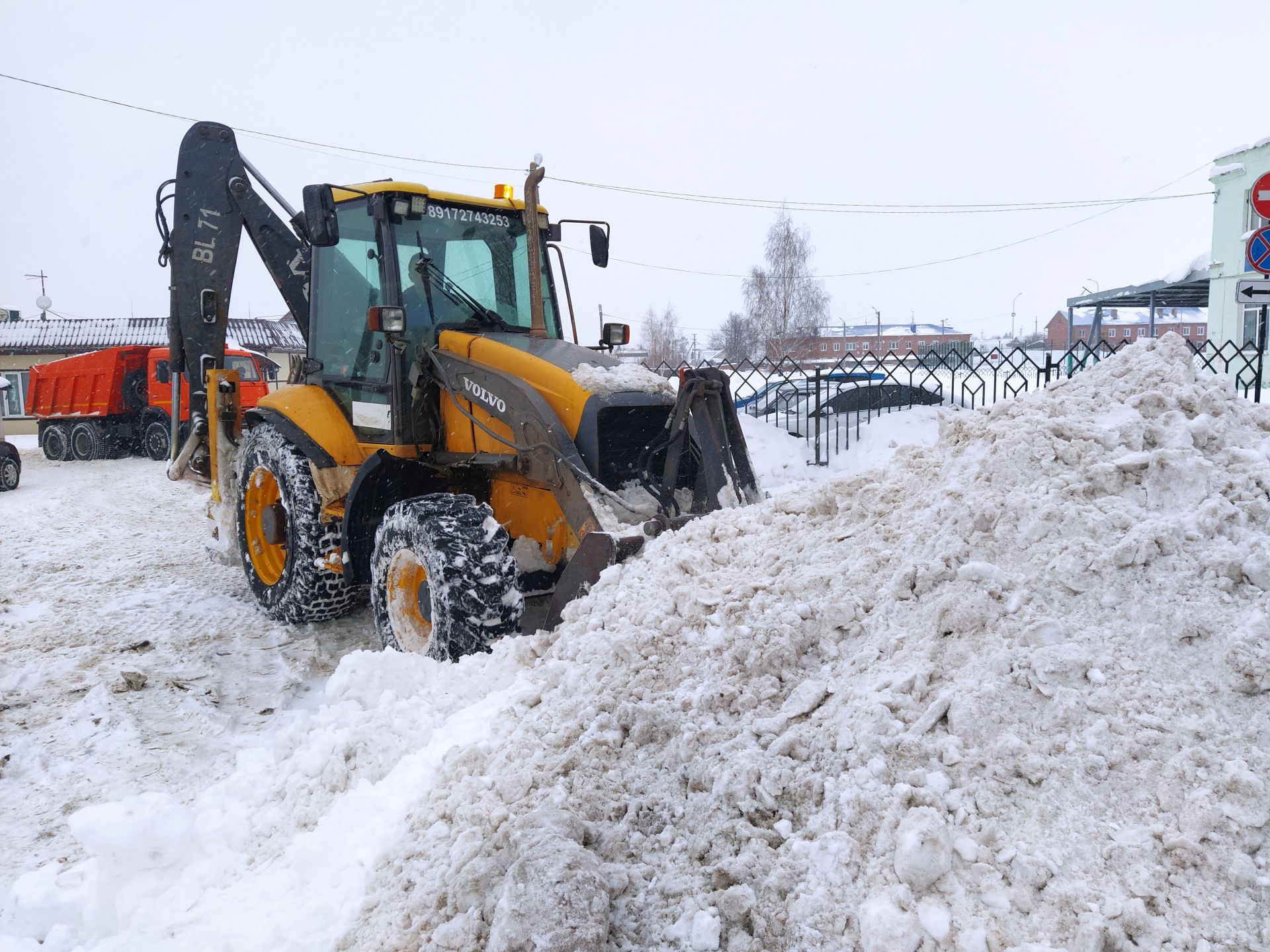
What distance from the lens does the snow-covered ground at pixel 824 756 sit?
6.47ft

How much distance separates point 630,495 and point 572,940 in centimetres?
256

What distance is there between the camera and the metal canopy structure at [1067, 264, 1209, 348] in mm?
20188

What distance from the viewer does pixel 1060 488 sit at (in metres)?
2.83

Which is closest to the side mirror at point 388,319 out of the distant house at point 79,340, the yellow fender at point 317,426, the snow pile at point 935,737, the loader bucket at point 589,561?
the yellow fender at point 317,426

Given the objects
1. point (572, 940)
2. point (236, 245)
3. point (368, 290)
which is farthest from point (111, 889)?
point (236, 245)

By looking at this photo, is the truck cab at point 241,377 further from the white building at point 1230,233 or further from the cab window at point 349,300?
the white building at point 1230,233

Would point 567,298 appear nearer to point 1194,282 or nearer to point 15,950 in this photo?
point 15,950

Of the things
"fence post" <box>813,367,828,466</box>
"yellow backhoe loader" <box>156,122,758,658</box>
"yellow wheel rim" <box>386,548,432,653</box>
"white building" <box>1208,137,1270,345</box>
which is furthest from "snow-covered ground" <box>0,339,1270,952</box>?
"white building" <box>1208,137,1270,345</box>

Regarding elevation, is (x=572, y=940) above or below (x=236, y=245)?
below

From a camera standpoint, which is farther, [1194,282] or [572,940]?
[1194,282]

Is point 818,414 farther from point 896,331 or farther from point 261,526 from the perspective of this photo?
point 896,331

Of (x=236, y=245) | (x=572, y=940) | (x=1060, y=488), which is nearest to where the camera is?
(x=572, y=940)

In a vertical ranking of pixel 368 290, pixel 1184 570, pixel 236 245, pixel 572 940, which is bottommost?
pixel 572 940

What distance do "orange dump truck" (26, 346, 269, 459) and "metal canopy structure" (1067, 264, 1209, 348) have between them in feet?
63.1
